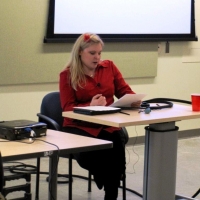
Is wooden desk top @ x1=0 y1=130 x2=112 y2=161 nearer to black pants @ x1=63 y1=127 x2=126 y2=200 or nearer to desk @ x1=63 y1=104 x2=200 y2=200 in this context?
desk @ x1=63 y1=104 x2=200 y2=200

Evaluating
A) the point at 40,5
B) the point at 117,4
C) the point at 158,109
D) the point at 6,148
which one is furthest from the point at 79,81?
the point at 117,4

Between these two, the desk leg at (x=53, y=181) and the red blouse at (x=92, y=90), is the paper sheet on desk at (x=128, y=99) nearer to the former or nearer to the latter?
the red blouse at (x=92, y=90)

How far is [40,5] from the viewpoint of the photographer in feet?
14.0

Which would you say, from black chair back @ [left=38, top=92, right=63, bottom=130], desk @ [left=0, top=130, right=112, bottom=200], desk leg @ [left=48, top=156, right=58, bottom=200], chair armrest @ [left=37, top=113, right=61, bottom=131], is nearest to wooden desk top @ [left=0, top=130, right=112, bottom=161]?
desk @ [left=0, top=130, right=112, bottom=200]

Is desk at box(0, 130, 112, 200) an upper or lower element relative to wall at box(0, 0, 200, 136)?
lower

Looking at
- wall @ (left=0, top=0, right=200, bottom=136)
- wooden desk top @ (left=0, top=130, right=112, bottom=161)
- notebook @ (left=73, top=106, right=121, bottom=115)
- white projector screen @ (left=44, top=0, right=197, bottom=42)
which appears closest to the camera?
wooden desk top @ (left=0, top=130, right=112, bottom=161)

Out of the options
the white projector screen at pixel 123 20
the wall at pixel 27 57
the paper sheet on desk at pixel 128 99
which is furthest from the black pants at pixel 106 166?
the white projector screen at pixel 123 20

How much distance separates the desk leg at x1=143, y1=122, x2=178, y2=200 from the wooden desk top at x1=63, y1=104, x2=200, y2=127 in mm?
95

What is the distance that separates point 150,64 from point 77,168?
5.02 ft

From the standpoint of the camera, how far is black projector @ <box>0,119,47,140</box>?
2.24 meters

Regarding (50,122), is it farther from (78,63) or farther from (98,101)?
(78,63)

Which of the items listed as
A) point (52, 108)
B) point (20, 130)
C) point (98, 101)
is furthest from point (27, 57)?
point (20, 130)

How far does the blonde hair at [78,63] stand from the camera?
10.1 ft

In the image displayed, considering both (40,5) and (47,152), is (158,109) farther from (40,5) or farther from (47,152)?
(40,5)
